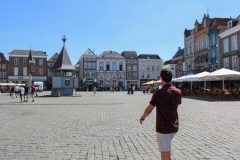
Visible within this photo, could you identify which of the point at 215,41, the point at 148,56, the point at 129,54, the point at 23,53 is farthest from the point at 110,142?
the point at 148,56

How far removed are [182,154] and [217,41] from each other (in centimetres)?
4972

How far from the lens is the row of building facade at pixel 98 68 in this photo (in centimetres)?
9312

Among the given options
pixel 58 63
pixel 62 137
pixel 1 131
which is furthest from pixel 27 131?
pixel 58 63

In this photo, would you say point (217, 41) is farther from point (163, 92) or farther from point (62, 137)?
point (163, 92)

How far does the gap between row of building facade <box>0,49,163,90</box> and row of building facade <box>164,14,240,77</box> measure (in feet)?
87.5

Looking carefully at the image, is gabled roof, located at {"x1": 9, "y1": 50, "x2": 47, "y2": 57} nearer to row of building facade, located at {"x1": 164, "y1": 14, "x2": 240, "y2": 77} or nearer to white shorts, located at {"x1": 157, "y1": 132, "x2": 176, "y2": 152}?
row of building facade, located at {"x1": 164, "y1": 14, "x2": 240, "y2": 77}

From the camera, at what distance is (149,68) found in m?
104

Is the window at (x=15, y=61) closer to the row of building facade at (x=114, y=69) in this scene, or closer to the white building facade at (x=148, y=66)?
the row of building facade at (x=114, y=69)

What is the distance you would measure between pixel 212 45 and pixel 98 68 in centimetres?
4722

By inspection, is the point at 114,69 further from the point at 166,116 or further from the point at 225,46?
the point at 166,116

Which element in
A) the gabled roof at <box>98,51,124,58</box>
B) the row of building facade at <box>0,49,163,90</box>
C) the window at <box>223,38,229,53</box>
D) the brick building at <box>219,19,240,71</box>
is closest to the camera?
the brick building at <box>219,19,240,71</box>

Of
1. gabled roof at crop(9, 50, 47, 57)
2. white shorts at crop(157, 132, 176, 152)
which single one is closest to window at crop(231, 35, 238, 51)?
white shorts at crop(157, 132, 176, 152)

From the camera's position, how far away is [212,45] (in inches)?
2240

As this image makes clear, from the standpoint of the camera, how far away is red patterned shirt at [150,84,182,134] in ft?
16.4
